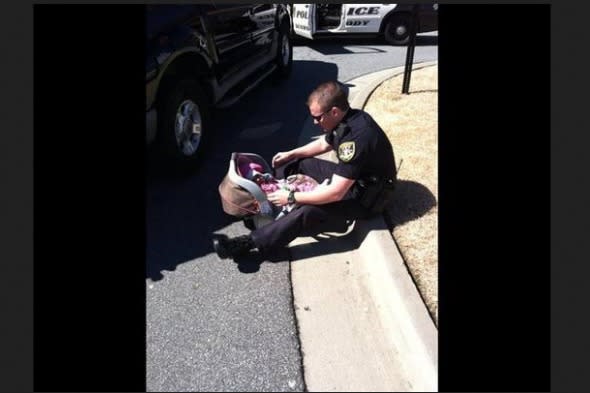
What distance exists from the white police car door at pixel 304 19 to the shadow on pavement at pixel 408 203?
543cm

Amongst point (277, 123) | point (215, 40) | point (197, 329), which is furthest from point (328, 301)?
point (277, 123)

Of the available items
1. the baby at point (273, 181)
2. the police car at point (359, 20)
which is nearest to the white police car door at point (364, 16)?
the police car at point (359, 20)

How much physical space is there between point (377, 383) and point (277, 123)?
3741 millimetres

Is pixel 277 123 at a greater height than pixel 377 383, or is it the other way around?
pixel 277 123

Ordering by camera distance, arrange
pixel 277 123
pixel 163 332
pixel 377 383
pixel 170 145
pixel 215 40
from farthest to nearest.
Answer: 1. pixel 277 123
2. pixel 215 40
3. pixel 170 145
4. pixel 163 332
5. pixel 377 383

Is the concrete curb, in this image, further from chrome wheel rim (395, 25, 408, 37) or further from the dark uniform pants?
chrome wheel rim (395, 25, 408, 37)

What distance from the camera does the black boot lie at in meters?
3.07

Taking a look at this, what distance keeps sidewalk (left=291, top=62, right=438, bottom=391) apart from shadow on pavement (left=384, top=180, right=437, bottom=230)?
0.57 ft

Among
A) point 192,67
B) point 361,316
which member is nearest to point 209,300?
point 361,316

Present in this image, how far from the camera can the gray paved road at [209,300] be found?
233cm

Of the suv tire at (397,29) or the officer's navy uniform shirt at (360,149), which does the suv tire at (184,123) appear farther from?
the suv tire at (397,29)

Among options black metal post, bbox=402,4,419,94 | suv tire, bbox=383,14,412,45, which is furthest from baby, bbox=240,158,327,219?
suv tire, bbox=383,14,412,45
